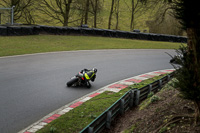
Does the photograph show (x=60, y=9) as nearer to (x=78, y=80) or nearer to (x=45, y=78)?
(x=45, y=78)

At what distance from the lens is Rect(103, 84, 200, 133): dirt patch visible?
5480mm

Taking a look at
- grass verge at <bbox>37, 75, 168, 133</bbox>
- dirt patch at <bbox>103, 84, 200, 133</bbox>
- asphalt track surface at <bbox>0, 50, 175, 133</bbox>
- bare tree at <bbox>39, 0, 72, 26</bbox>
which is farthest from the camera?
bare tree at <bbox>39, 0, 72, 26</bbox>

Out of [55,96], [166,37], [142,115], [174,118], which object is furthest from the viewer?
[166,37]

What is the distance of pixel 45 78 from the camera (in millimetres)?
11633

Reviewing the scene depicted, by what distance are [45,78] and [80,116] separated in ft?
15.1

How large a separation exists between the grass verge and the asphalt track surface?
0.70 meters

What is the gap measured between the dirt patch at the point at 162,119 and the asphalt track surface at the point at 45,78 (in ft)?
7.70

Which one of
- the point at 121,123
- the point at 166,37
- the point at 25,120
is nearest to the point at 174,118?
the point at 121,123

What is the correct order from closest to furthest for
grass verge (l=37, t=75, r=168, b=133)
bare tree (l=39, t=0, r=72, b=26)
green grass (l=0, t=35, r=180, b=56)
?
grass verge (l=37, t=75, r=168, b=133)
green grass (l=0, t=35, r=180, b=56)
bare tree (l=39, t=0, r=72, b=26)

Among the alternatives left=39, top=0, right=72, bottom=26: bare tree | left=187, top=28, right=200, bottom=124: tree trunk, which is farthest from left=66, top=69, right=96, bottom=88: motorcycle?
left=39, top=0, right=72, bottom=26: bare tree

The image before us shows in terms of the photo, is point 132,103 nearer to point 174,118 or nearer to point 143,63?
point 174,118

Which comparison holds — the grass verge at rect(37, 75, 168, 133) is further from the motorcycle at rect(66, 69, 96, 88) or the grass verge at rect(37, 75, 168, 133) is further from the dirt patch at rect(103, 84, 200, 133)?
the motorcycle at rect(66, 69, 96, 88)

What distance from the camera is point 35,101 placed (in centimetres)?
877

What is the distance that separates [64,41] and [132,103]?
16404 millimetres
